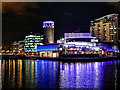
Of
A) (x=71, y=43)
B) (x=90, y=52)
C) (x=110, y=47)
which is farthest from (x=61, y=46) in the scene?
(x=110, y=47)

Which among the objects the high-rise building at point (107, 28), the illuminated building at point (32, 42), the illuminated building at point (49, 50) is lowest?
the illuminated building at point (49, 50)

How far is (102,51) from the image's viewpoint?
114875mm

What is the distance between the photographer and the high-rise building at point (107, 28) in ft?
471

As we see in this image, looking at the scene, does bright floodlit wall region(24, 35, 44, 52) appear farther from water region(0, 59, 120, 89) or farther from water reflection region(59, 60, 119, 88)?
water reflection region(59, 60, 119, 88)

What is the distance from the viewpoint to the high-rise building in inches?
5650

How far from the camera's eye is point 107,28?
150 meters

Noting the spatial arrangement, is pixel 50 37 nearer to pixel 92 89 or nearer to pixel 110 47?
pixel 110 47

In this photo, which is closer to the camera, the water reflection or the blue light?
the water reflection

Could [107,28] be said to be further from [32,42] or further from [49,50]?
[32,42]

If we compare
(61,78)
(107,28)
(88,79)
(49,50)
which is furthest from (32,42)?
(88,79)

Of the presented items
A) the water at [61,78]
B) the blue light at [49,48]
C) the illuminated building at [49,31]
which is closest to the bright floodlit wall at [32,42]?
the illuminated building at [49,31]

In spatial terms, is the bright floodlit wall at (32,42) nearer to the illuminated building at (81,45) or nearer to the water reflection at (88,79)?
the illuminated building at (81,45)

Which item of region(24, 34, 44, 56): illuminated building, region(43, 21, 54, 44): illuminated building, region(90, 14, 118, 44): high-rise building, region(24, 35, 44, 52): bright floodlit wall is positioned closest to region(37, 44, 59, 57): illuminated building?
region(43, 21, 54, 44): illuminated building

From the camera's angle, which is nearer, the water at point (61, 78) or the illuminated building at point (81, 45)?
the water at point (61, 78)
